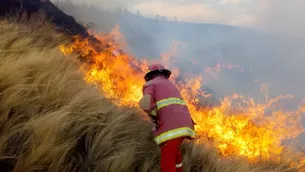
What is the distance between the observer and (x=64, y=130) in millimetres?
3428

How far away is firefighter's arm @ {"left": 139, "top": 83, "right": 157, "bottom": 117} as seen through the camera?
3.67 metres

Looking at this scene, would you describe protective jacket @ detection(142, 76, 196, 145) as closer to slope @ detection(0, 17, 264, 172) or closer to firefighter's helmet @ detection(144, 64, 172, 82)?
firefighter's helmet @ detection(144, 64, 172, 82)

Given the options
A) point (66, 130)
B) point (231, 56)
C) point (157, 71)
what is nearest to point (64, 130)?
point (66, 130)

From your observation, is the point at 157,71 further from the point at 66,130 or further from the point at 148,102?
the point at 66,130

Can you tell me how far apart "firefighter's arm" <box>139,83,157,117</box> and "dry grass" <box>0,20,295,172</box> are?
532 mm

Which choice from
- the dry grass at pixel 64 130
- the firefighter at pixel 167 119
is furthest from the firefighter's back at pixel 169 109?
the dry grass at pixel 64 130

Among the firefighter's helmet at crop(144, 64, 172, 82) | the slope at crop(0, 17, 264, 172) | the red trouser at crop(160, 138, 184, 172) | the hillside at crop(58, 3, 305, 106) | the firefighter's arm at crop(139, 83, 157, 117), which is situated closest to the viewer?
the slope at crop(0, 17, 264, 172)

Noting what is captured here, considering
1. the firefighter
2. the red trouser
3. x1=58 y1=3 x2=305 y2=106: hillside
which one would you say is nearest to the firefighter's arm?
the firefighter

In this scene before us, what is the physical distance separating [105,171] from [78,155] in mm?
363

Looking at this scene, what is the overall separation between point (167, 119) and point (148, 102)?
1.01ft

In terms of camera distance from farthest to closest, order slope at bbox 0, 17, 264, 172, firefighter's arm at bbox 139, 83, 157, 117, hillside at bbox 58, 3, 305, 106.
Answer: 1. hillside at bbox 58, 3, 305, 106
2. firefighter's arm at bbox 139, 83, 157, 117
3. slope at bbox 0, 17, 264, 172

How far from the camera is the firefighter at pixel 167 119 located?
3561 mm

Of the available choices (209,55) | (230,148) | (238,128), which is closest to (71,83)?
(230,148)

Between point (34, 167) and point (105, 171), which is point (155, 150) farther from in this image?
point (34, 167)
